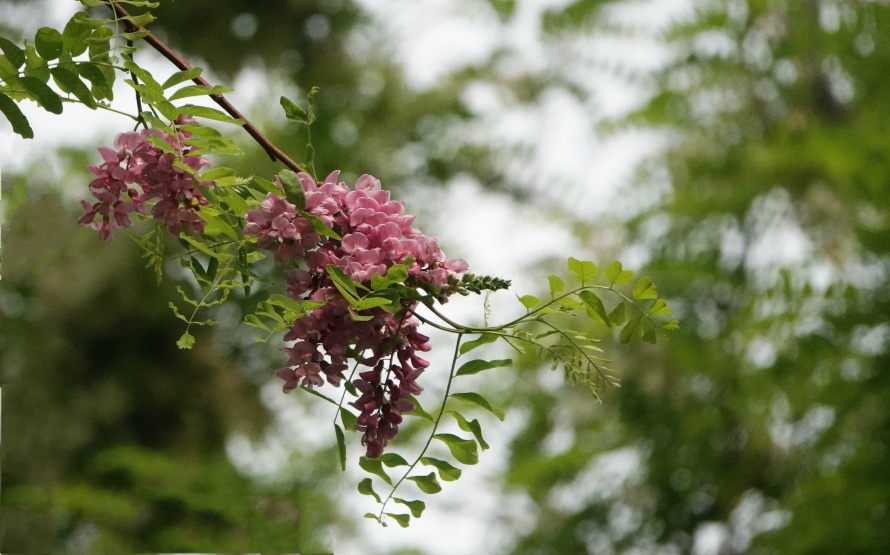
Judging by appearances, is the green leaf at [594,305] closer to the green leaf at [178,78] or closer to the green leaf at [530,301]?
the green leaf at [530,301]

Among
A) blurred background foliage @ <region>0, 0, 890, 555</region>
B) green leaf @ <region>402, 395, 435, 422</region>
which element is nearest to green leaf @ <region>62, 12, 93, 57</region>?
green leaf @ <region>402, 395, 435, 422</region>

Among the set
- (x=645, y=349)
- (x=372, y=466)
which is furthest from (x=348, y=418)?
(x=645, y=349)

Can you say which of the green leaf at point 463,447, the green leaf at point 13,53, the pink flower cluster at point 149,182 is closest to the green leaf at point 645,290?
the green leaf at point 463,447

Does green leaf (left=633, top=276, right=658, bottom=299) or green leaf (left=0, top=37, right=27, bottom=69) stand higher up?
green leaf (left=0, top=37, right=27, bottom=69)

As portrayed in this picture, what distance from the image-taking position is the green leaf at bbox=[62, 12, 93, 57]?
0.46 meters

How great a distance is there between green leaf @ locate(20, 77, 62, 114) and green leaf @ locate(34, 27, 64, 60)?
0.01 m

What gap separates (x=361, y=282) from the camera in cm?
42

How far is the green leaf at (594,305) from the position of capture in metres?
0.47

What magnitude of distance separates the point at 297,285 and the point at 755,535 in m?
2.35

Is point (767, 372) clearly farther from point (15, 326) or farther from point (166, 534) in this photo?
point (15, 326)

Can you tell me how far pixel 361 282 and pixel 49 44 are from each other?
19cm

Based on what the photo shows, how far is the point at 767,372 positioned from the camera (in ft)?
7.79

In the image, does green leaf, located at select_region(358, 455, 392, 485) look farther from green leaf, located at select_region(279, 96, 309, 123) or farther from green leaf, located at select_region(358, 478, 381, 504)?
green leaf, located at select_region(279, 96, 309, 123)

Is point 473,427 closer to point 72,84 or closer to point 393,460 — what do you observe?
point 393,460
